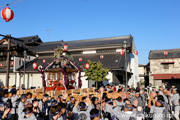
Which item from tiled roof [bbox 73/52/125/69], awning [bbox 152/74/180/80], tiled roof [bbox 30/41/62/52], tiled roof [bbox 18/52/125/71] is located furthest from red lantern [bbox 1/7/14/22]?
awning [bbox 152/74/180/80]

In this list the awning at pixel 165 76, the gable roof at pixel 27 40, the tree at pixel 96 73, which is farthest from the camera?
the gable roof at pixel 27 40

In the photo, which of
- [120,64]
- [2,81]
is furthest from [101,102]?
[2,81]

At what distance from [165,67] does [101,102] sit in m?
25.3

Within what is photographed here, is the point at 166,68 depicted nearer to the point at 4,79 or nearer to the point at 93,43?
the point at 93,43

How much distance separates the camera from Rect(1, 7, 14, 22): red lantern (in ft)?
33.0

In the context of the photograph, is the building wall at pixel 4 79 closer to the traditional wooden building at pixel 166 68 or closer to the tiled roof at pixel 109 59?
the tiled roof at pixel 109 59

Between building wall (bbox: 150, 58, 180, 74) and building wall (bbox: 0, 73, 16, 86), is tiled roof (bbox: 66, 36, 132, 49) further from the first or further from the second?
building wall (bbox: 0, 73, 16, 86)

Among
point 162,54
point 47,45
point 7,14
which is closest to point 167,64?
Result: point 162,54

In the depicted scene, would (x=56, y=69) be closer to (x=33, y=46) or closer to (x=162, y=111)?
Answer: (x=162, y=111)

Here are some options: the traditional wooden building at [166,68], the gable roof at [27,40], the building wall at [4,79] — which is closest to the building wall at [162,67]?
the traditional wooden building at [166,68]

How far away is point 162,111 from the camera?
5.72 meters

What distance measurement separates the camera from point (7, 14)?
10.1 m

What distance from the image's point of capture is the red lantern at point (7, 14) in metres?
10.1

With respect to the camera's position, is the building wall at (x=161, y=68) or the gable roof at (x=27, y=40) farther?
the gable roof at (x=27, y=40)
